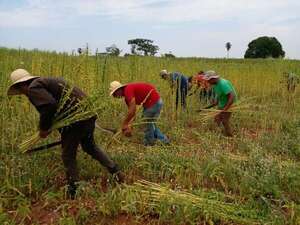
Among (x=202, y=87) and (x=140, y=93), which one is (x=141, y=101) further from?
(x=202, y=87)

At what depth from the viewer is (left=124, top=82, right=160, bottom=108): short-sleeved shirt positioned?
533 centimetres

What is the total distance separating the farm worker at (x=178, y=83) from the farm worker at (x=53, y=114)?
3257mm

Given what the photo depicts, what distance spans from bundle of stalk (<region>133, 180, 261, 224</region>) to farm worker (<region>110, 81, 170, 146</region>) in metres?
1.17

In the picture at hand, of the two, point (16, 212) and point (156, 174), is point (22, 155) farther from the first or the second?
point (156, 174)

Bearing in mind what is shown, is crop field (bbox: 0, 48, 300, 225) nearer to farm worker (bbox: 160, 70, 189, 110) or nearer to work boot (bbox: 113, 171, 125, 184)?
work boot (bbox: 113, 171, 125, 184)

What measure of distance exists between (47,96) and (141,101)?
83.2 inches

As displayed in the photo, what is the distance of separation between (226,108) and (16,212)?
384 cm

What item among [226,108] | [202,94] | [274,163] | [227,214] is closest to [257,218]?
[227,214]

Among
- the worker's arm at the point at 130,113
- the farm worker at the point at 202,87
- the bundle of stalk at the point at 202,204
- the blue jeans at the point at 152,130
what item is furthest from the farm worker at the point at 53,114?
the farm worker at the point at 202,87

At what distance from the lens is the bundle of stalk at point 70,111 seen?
3.95 meters

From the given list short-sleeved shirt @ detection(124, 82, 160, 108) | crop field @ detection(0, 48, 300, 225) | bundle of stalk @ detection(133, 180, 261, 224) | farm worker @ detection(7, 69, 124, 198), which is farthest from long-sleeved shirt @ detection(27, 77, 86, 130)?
short-sleeved shirt @ detection(124, 82, 160, 108)

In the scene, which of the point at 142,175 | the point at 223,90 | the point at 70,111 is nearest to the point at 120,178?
the point at 142,175

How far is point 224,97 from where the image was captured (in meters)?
6.97

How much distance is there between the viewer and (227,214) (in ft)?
11.7
